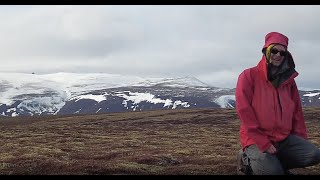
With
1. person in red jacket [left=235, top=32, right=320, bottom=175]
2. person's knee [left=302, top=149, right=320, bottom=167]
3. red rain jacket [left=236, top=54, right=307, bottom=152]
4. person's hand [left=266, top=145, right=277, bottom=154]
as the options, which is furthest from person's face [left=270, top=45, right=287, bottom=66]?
person's knee [left=302, top=149, right=320, bottom=167]

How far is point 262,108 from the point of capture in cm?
1142

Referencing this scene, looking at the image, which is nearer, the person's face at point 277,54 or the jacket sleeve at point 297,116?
the person's face at point 277,54

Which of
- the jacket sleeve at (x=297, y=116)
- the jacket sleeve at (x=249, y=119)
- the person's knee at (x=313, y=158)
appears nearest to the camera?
the jacket sleeve at (x=249, y=119)

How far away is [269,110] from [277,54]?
133 centimetres

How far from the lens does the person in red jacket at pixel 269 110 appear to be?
11336 millimetres

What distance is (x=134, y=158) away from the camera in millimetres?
21312

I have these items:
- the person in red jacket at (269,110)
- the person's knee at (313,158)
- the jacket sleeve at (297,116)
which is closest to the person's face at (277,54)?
the person in red jacket at (269,110)

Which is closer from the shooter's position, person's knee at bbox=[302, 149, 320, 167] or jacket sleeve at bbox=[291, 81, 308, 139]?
person's knee at bbox=[302, 149, 320, 167]

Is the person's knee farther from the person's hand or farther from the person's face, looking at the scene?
the person's face

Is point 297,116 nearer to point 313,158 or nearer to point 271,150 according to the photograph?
point 313,158

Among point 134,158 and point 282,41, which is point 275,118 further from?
point 134,158

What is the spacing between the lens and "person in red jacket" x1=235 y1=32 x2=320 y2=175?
446 inches

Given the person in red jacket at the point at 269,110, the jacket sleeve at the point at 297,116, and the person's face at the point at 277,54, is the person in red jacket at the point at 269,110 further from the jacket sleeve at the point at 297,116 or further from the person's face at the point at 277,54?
the jacket sleeve at the point at 297,116
